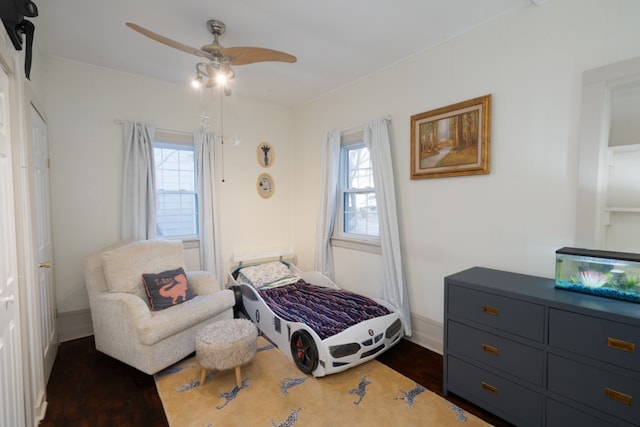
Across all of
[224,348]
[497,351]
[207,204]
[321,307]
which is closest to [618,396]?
[497,351]

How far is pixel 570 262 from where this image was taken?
178cm

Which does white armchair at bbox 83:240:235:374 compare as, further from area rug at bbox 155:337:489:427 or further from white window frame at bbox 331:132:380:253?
white window frame at bbox 331:132:380:253

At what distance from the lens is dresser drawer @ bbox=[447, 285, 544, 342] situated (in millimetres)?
1696

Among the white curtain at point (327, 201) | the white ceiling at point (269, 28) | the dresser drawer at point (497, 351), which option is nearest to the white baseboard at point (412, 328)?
the dresser drawer at point (497, 351)

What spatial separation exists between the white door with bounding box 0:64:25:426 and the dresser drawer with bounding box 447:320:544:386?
2.41m

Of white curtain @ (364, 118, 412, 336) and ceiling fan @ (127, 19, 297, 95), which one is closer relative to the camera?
ceiling fan @ (127, 19, 297, 95)

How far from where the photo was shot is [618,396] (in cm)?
A: 145

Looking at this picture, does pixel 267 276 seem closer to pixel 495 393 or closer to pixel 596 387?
pixel 495 393

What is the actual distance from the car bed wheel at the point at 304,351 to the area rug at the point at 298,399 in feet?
0.25

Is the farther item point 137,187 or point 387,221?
point 137,187

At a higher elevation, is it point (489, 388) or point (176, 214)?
point (176, 214)

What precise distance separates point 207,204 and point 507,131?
10.0 feet

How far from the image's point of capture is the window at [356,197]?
11.3 ft

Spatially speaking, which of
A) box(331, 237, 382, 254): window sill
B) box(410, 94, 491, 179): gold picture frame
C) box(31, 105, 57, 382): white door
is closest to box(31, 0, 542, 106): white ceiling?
box(410, 94, 491, 179): gold picture frame
